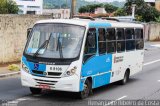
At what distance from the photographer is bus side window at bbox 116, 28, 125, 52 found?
16.3 meters

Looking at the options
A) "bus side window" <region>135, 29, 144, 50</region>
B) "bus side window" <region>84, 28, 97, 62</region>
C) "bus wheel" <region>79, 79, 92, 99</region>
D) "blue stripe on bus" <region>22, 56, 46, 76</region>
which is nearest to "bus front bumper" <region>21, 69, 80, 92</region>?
"blue stripe on bus" <region>22, 56, 46, 76</region>

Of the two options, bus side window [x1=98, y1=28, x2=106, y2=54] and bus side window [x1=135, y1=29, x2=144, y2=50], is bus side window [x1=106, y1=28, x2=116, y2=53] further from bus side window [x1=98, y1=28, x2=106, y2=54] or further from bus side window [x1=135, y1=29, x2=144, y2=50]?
bus side window [x1=135, y1=29, x2=144, y2=50]

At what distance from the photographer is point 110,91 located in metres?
15.7

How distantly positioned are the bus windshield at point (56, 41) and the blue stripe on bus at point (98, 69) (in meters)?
0.68

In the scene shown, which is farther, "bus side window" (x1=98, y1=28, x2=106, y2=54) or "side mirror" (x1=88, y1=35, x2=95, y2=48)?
"bus side window" (x1=98, y1=28, x2=106, y2=54)

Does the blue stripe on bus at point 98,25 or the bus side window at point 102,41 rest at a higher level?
the blue stripe on bus at point 98,25

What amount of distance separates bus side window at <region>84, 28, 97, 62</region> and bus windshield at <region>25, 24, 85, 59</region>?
0.32 m

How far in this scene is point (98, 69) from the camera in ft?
46.8

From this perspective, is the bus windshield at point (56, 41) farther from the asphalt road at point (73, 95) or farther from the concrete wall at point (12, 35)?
the concrete wall at point (12, 35)

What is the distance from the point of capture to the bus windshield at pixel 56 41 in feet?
42.5

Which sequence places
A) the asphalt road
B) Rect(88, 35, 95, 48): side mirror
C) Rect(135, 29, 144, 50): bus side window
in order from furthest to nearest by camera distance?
Rect(135, 29, 144, 50): bus side window
Rect(88, 35, 95, 48): side mirror
the asphalt road

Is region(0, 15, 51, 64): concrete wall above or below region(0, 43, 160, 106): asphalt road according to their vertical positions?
above

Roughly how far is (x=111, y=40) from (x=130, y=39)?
8.42ft

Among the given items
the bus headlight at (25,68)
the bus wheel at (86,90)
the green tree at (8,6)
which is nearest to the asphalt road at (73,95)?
the bus wheel at (86,90)
